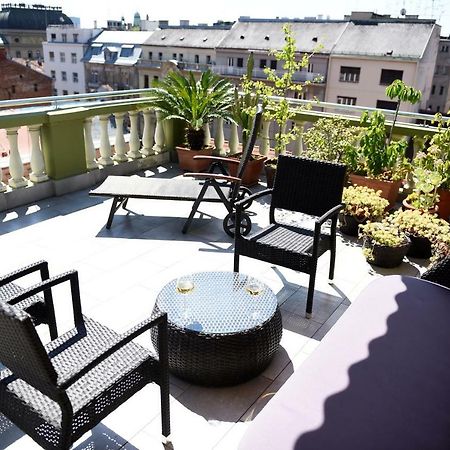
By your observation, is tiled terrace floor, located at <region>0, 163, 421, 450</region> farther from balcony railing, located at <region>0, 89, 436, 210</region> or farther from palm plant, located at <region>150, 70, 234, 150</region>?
palm plant, located at <region>150, 70, 234, 150</region>

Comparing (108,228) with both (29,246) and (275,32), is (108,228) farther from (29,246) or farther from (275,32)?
(275,32)

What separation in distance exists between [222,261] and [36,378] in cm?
248

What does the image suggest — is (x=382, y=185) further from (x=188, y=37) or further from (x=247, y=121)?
(x=188, y=37)

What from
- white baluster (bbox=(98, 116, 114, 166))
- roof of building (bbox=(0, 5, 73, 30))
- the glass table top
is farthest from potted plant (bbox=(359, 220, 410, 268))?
roof of building (bbox=(0, 5, 73, 30))

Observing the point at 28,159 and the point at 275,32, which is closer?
the point at 28,159

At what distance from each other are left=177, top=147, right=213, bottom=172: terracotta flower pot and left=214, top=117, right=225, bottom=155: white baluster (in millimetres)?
329

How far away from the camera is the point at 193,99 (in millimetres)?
6117

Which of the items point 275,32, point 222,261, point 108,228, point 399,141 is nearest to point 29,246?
point 108,228

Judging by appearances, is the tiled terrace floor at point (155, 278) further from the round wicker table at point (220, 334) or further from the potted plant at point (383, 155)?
the potted plant at point (383, 155)

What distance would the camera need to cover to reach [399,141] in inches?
209

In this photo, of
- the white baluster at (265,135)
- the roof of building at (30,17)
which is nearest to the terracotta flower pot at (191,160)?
the white baluster at (265,135)

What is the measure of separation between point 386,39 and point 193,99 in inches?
1092

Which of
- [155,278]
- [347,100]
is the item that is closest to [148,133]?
[155,278]

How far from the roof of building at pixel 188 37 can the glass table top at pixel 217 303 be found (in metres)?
35.6
